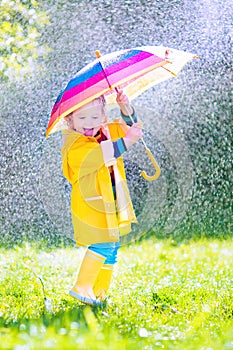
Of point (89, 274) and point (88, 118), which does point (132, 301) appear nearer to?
point (89, 274)

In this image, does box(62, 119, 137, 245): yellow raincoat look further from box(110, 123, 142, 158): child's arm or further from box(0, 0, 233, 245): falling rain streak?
box(0, 0, 233, 245): falling rain streak

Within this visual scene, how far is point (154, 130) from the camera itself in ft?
23.6

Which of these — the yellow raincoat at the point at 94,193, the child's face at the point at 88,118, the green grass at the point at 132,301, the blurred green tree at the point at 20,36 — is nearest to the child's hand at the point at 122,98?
the child's face at the point at 88,118

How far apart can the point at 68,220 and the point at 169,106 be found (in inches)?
55.8

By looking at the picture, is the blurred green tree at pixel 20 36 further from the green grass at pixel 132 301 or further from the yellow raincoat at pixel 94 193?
the yellow raincoat at pixel 94 193

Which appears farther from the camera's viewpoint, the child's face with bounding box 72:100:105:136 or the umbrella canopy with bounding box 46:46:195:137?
the child's face with bounding box 72:100:105:136

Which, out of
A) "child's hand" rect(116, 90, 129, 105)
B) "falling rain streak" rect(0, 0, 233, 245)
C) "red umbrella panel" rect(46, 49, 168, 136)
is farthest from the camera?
"falling rain streak" rect(0, 0, 233, 245)

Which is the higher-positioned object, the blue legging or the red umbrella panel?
the red umbrella panel

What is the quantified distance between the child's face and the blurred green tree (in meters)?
3.10

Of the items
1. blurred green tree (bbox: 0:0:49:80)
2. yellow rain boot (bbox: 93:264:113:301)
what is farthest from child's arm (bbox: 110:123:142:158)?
blurred green tree (bbox: 0:0:49:80)

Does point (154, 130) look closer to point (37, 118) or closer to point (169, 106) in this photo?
point (169, 106)

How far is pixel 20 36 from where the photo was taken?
7281 mm

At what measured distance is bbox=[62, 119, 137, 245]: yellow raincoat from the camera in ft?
13.3

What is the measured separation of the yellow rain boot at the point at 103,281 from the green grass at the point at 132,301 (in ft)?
0.20
